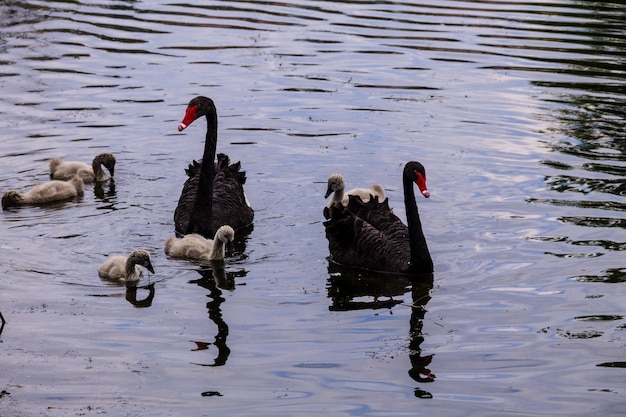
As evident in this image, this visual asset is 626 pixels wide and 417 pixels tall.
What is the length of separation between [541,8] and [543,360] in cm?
1432

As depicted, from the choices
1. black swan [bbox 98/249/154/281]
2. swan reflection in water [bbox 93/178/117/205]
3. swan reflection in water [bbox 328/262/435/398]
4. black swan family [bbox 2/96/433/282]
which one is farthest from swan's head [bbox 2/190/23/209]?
swan reflection in water [bbox 328/262/435/398]

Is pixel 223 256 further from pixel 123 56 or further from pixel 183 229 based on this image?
pixel 123 56

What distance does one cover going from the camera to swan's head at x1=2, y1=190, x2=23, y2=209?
1004 cm

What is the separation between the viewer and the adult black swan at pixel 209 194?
9.39 m

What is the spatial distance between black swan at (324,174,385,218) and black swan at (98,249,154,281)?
7.32ft

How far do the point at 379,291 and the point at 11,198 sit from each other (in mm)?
3688

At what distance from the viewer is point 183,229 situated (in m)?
9.48

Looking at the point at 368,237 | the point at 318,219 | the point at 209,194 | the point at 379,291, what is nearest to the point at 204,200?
the point at 209,194

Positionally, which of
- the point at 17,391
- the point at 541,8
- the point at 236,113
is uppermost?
the point at 541,8

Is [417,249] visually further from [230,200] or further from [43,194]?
[43,194]

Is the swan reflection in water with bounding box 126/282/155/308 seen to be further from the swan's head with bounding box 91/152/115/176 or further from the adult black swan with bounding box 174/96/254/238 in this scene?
the swan's head with bounding box 91/152/115/176

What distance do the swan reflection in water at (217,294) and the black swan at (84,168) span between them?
2.67 meters

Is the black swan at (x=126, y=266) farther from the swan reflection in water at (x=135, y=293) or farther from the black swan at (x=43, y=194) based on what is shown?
the black swan at (x=43, y=194)

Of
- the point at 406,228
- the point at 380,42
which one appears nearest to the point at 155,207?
the point at 406,228
